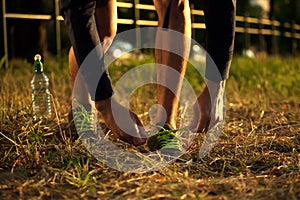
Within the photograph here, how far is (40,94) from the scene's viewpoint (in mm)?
4301

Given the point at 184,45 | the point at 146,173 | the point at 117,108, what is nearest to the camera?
the point at 146,173

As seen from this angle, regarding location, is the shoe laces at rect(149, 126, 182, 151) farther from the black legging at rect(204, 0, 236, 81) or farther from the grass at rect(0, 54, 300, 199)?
the black legging at rect(204, 0, 236, 81)

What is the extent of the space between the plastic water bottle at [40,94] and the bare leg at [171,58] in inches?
28.3

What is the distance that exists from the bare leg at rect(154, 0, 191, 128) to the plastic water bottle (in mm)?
718

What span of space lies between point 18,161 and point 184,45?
0.91 meters

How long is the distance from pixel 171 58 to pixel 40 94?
1435mm

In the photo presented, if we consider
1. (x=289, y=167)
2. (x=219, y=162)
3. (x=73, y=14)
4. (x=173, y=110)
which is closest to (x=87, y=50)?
(x=73, y=14)

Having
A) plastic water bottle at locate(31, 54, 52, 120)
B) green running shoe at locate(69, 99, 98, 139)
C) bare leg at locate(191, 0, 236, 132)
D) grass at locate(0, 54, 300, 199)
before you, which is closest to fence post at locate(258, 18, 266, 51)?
plastic water bottle at locate(31, 54, 52, 120)

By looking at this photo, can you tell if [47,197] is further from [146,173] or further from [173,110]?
[173,110]

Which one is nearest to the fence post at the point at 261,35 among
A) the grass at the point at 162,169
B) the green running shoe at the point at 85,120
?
the grass at the point at 162,169

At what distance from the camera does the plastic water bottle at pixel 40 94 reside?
3770mm

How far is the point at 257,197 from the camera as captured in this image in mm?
2213

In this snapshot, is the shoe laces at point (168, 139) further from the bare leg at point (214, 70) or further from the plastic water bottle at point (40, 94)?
the plastic water bottle at point (40, 94)

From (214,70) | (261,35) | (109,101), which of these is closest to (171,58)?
(214,70)
